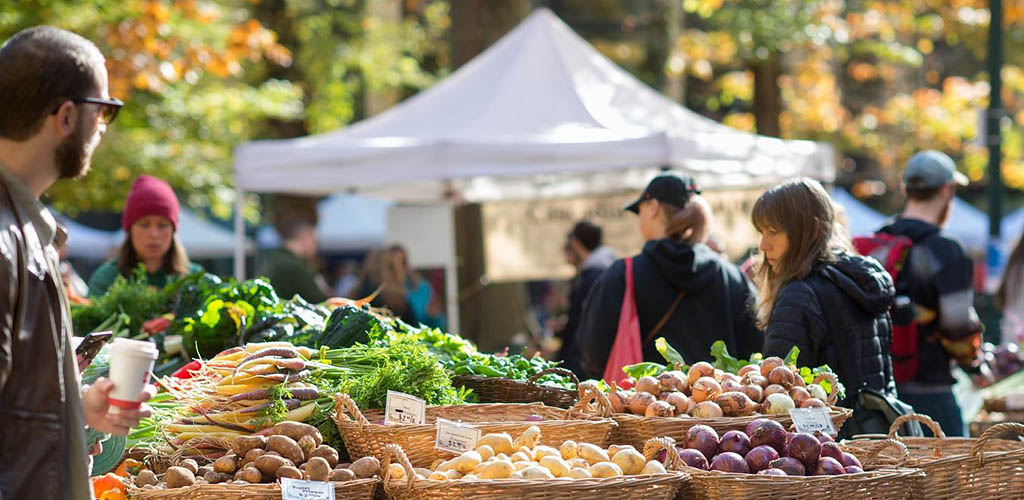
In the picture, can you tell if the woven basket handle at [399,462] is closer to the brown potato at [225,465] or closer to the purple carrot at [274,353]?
the brown potato at [225,465]

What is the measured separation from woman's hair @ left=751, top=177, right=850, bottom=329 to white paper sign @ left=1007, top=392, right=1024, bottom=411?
2557 mm

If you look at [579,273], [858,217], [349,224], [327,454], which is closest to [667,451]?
[327,454]

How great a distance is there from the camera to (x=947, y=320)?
5.82 metres

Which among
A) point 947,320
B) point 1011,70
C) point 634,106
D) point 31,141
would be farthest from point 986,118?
point 1011,70

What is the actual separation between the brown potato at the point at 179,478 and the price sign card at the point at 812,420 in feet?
5.87

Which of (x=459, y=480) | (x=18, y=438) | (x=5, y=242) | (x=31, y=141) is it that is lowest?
(x=459, y=480)

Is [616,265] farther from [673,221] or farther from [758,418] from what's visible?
[758,418]

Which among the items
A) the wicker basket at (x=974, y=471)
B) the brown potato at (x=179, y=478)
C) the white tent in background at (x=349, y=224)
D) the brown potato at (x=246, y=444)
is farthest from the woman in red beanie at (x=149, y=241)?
the white tent in background at (x=349, y=224)

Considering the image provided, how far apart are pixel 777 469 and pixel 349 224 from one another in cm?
2019

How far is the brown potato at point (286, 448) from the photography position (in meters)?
3.74

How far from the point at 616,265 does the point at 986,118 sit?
657 cm

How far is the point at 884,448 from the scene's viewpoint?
4059 millimetres

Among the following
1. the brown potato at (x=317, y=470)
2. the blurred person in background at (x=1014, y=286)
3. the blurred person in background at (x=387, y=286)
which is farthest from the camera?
the blurred person in background at (x=387, y=286)

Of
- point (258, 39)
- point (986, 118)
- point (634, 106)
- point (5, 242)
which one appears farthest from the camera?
point (258, 39)
